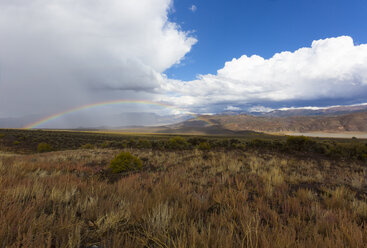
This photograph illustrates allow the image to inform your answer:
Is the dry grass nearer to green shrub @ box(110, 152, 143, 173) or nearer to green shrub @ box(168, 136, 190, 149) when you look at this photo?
green shrub @ box(110, 152, 143, 173)

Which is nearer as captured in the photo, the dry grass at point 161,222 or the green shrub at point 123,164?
the dry grass at point 161,222

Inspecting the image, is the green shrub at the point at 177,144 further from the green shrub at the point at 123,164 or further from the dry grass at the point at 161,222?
the dry grass at the point at 161,222

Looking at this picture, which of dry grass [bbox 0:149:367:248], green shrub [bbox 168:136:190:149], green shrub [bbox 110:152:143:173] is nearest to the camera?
dry grass [bbox 0:149:367:248]

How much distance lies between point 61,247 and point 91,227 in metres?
0.44

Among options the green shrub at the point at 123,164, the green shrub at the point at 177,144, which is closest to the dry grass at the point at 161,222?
the green shrub at the point at 123,164

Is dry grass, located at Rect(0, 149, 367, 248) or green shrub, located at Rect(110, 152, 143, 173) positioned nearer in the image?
dry grass, located at Rect(0, 149, 367, 248)

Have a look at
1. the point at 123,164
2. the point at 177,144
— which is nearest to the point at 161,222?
the point at 123,164

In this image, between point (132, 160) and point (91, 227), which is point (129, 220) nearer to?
point (91, 227)

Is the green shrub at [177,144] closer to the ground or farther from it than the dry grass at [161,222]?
closer to the ground

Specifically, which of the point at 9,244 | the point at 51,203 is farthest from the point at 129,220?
the point at 51,203

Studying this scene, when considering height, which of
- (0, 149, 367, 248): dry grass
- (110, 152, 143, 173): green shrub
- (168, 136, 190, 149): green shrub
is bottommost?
(168, 136, 190, 149): green shrub

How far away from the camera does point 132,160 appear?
25.6 feet

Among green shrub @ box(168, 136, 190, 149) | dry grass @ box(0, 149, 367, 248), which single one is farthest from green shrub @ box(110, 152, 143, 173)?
green shrub @ box(168, 136, 190, 149)

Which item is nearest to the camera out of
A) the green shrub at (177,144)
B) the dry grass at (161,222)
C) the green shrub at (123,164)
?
the dry grass at (161,222)
